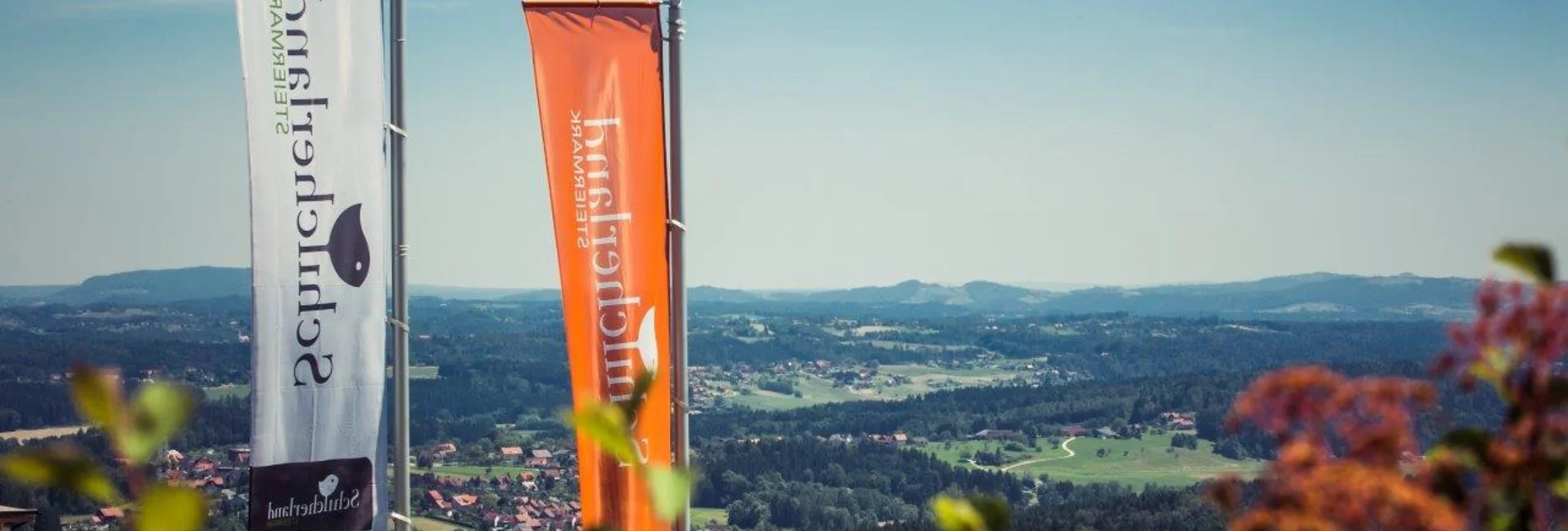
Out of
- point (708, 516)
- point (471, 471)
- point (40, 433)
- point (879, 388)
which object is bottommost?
point (708, 516)

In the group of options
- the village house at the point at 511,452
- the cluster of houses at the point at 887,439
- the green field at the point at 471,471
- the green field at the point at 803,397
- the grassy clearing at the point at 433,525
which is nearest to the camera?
the grassy clearing at the point at 433,525

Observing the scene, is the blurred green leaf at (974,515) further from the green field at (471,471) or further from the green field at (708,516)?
the green field at (708,516)

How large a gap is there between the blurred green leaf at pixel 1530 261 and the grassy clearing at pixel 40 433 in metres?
59.0

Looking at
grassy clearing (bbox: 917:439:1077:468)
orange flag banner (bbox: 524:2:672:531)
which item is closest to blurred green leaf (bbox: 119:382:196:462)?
orange flag banner (bbox: 524:2:672:531)

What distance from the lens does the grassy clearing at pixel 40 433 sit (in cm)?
5691

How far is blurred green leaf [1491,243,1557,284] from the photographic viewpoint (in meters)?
1.19

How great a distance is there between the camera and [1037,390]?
11825 centimetres

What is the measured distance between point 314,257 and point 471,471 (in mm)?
59252

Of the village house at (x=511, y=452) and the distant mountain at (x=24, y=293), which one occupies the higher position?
the distant mountain at (x=24, y=293)

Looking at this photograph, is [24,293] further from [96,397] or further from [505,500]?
[96,397]

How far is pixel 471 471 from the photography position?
6588 cm

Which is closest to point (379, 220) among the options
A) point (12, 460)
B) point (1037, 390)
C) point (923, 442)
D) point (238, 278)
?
point (12, 460)

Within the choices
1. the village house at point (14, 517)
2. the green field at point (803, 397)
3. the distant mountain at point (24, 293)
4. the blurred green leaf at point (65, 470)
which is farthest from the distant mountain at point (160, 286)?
the blurred green leaf at point (65, 470)

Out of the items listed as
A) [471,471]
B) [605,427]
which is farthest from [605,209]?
[471,471]
